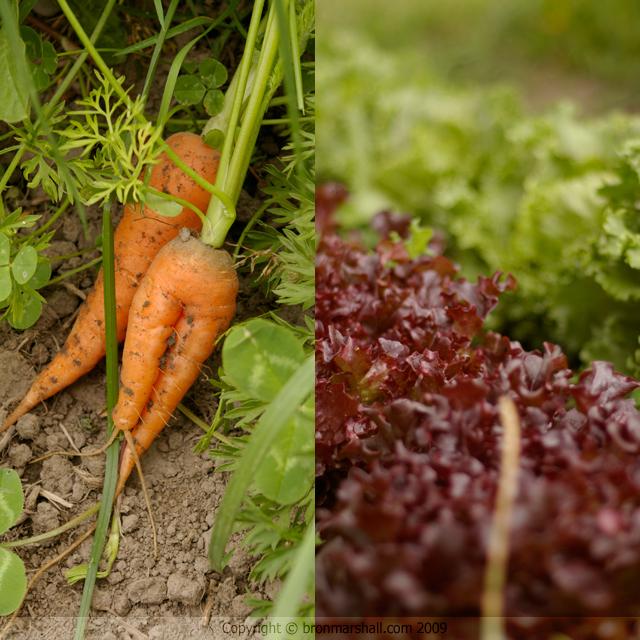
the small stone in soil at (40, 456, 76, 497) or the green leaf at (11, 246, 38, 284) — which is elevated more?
the green leaf at (11, 246, 38, 284)

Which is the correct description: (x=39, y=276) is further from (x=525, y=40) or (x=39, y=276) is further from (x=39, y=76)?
(x=525, y=40)

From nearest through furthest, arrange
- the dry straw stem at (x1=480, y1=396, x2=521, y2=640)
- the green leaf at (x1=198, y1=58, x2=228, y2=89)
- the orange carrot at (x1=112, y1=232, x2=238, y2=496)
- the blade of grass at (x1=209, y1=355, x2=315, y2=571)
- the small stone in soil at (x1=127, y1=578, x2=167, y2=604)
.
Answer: the dry straw stem at (x1=480, y1=396, x2=521, y2=640) < the blade of grass at (x1=209, y1=355, x2=315, y2=571) < the small stone in soil at (x1=127, y1=578, x2=167, y2=604) < the orange carrot at (x1=112, y1=232, x2=238, y2=496) < the green leaf at (x1=198, y1=58, x2=228, y2=89)

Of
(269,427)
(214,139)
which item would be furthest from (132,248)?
(269,427)

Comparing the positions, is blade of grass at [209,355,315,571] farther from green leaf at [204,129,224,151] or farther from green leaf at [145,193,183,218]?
green leaf at [204,129,224,151]

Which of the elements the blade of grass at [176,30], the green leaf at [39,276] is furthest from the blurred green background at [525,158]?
the green leaf at [39,276]

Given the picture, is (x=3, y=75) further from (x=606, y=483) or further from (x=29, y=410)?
(x=606, y=483)

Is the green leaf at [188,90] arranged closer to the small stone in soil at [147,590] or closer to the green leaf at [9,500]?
the green leaf at [9,500]

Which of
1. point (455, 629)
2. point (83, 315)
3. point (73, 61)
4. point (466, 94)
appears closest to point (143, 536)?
point (83, 315)

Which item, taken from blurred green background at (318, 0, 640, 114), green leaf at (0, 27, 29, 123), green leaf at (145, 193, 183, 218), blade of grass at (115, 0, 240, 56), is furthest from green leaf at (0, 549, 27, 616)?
blurred green background at (318, 0, 640, 114)
